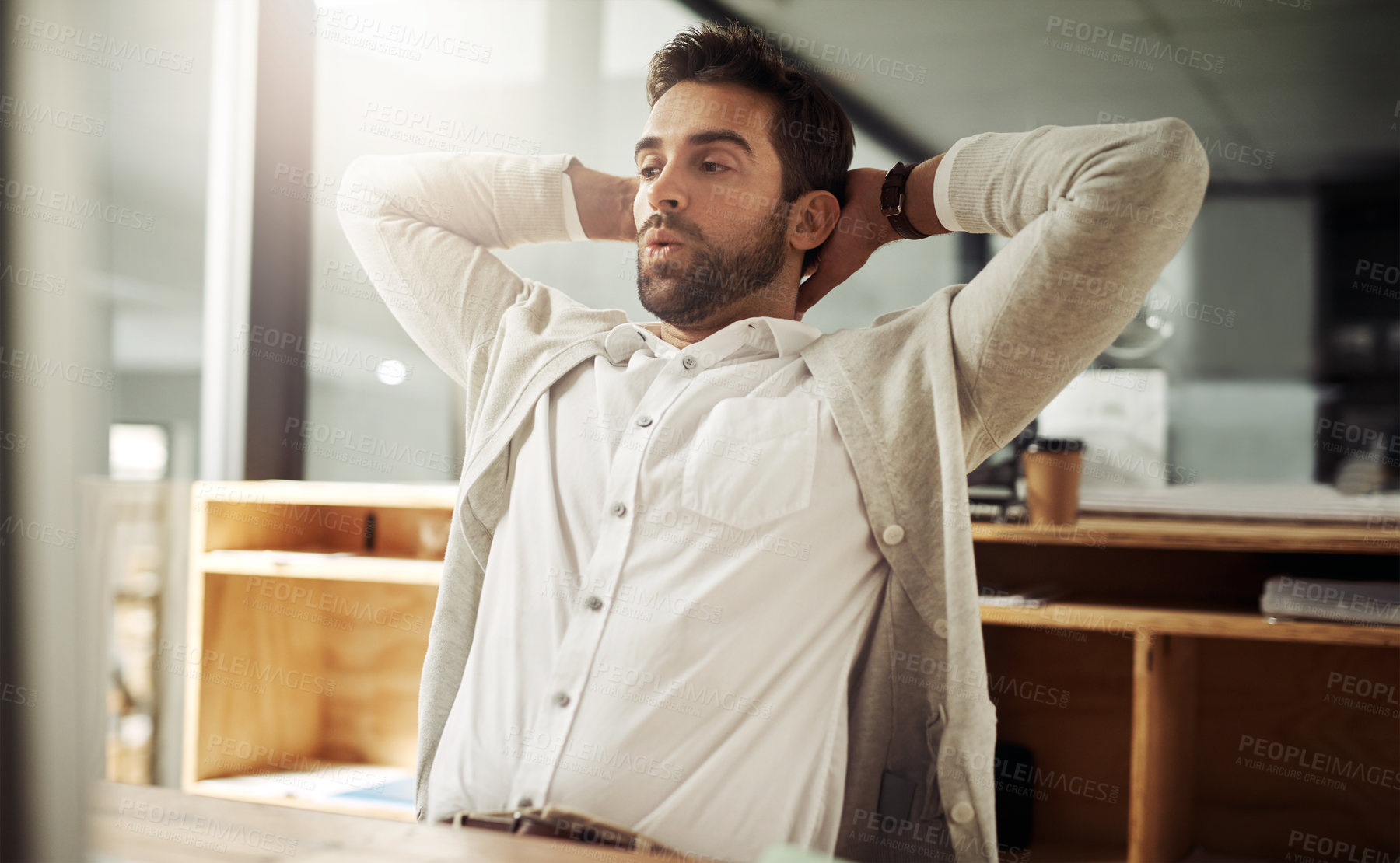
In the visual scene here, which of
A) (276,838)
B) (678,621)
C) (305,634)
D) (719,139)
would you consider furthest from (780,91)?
(305,634)

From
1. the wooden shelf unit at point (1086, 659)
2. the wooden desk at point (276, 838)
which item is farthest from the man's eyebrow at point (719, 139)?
the wooden desk at point (276, 838)

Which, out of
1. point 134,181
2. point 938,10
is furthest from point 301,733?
point 938,10

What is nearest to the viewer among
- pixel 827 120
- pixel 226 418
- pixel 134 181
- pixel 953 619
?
pixel 953 619

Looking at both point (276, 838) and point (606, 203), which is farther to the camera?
point (606, 203)

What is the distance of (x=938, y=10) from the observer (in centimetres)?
229

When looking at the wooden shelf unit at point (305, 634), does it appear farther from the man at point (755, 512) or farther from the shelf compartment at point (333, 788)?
the man at point (755, 512)

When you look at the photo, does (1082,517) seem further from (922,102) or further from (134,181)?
(134,181)

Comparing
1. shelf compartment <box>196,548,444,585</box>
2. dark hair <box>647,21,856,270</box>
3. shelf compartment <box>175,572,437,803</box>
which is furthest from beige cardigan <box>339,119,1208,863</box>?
shelf compartment <box>175,572,437,803</box>

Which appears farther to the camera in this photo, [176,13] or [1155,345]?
[176,13]

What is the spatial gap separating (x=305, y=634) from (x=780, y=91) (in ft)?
6.25

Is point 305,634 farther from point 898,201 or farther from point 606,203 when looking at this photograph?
point 898,201

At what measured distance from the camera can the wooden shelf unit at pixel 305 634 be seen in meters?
2.22

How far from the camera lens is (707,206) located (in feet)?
4.43

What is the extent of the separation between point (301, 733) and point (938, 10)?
2.42 meters
